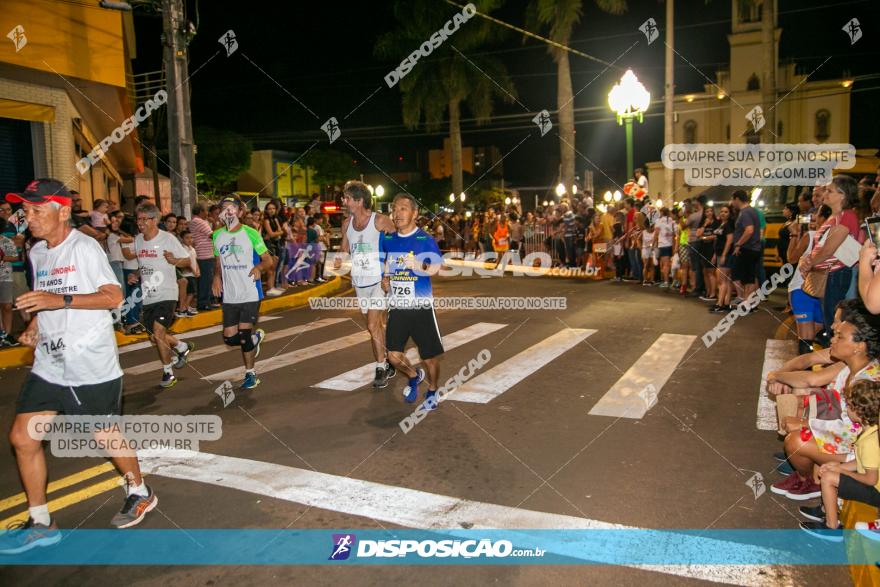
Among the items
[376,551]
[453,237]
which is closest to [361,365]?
[376,551]

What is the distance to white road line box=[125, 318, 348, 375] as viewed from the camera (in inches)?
337

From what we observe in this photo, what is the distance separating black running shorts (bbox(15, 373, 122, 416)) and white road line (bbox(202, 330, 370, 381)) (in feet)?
12.4

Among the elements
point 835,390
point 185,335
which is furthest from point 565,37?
point 835,390

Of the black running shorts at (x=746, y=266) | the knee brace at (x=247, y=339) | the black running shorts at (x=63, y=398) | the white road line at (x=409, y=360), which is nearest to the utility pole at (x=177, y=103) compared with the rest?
the white road line at (x=409, y=360)

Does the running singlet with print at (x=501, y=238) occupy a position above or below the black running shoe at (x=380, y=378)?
above

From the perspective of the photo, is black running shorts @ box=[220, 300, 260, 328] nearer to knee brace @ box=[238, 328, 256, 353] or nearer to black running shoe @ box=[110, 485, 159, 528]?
knee brace @ box=[238, 328, 256, 353]

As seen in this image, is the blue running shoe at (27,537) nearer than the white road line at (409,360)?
Yes

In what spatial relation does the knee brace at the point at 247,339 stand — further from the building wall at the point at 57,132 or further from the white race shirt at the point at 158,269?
the building wall at the point at 57,132

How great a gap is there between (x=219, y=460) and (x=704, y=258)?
1159 centimetres

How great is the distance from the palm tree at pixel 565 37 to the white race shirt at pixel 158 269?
72.7ft

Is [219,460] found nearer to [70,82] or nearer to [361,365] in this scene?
[361,365]

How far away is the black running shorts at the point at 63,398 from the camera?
410cm

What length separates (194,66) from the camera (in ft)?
162

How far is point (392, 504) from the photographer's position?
444 cm
